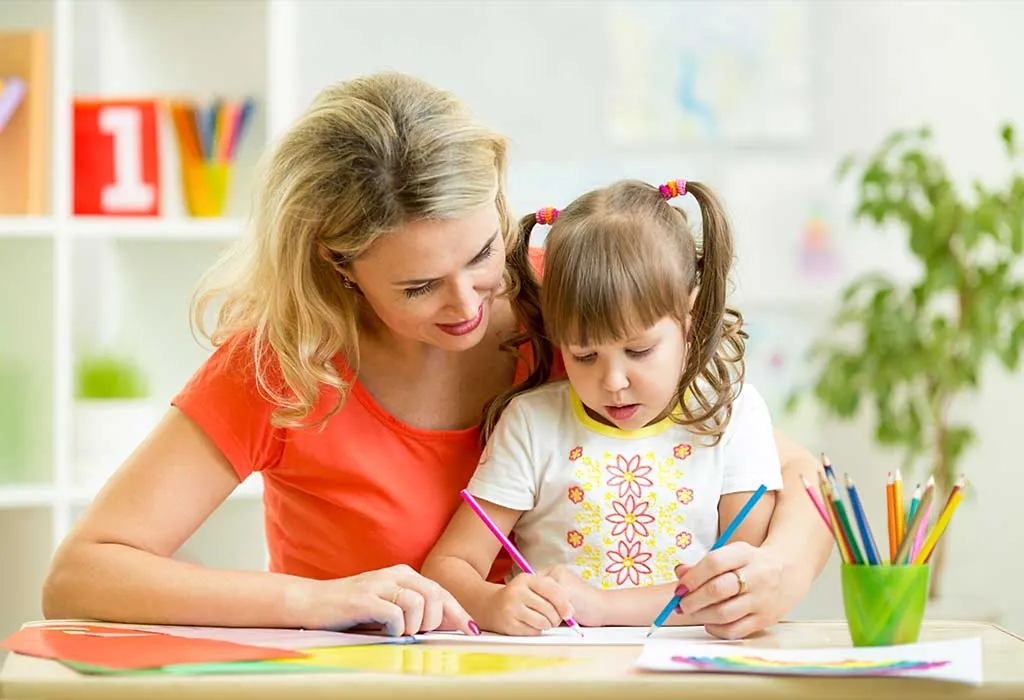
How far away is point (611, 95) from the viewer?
3316 mm

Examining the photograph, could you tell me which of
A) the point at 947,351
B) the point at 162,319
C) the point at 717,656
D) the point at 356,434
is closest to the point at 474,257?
the point at 356,434

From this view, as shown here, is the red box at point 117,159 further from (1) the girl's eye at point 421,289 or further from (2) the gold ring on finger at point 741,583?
(2) the gold ring on finger at point 741,583

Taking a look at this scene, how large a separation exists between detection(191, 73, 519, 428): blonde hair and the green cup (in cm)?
56

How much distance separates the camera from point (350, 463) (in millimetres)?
1490

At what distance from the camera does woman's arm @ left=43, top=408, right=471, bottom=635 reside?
1.22 metres

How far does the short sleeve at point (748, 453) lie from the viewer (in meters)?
1.42

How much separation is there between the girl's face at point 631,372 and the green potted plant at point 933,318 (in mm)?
1653

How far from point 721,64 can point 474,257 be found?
216 centimetres

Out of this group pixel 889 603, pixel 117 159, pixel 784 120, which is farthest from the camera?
pixel 784 120

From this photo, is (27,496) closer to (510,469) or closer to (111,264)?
(111,264)

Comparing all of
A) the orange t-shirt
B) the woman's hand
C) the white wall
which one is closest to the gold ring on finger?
the woman's hand

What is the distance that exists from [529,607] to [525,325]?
41 cm

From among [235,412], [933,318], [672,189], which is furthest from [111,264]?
[933,318]

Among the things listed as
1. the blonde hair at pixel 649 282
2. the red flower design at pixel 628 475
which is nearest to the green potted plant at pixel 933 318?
the blonde hair at pixel 649 282
